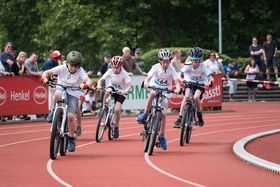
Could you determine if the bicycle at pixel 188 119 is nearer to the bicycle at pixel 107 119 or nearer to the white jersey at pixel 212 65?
the bicycle at pixel 107 119

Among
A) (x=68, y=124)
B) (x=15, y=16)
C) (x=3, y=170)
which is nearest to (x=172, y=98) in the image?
(x=68, y=124)

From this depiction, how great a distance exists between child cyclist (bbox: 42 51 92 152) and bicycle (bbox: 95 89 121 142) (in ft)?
8.79

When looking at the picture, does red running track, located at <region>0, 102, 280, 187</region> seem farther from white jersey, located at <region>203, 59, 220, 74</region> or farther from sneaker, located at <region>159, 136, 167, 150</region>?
white jersey, located at <region>203, 59, 220, 74</region>

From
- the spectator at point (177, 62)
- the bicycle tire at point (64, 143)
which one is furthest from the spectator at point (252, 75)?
the bicycle tire at point (64, 143)

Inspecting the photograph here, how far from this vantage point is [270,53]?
40250mm

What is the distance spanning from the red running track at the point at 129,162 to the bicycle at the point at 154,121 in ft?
0.71

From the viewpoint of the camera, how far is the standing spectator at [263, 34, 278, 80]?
1569 inches

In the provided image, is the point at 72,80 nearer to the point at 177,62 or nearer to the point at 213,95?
the point at 177,62

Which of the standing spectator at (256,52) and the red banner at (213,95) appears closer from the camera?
the red banner at (213,95)

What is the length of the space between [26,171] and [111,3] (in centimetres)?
3649

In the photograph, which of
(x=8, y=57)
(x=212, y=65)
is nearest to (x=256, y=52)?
(x=212, y=65)

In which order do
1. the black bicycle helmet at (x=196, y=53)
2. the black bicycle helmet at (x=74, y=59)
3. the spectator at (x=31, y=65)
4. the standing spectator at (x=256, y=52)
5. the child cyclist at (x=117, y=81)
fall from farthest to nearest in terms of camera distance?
1. the standing spectator at (x=256, y=52)
2. the spectator at (x=31, y=65)
3. the child cyclist at (x=117, y=81)
4. the black bicycle helmet at (x=196, y=53)
5. the black bicycle helmet at (x=74, y=59)

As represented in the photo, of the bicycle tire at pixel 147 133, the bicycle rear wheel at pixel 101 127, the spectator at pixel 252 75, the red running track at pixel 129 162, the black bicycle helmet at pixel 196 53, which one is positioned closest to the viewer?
the red running track at pixel 129 162

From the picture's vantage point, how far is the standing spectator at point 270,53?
131 feet
